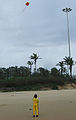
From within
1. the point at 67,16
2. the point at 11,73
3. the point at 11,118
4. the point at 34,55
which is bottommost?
the point at 11,118

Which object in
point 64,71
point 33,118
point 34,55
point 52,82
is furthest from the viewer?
point 64,71

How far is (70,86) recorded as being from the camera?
1951 inches

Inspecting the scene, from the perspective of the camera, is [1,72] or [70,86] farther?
[1,72]

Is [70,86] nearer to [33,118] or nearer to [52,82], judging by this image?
[52,82]

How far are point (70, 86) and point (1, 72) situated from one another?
40818mm

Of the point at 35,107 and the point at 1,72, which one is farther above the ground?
the point at 1,72

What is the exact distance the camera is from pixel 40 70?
8775cm

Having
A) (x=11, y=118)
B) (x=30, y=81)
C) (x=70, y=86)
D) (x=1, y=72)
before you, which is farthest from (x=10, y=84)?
(x=11, y=118)

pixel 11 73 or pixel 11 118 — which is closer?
pixel 11 118

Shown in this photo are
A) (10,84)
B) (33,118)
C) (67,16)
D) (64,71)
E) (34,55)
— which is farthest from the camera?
(64,71)

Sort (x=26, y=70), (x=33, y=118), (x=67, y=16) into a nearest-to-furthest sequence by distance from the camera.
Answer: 1. (x=33, y=118)
2. (x=67, y=16)
3. (x=26, y=70)

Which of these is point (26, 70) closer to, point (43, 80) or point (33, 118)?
point (43, 80)

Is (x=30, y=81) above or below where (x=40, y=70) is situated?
below

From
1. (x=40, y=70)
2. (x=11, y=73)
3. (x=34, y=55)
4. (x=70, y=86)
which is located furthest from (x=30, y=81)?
(x=40, y=70)
